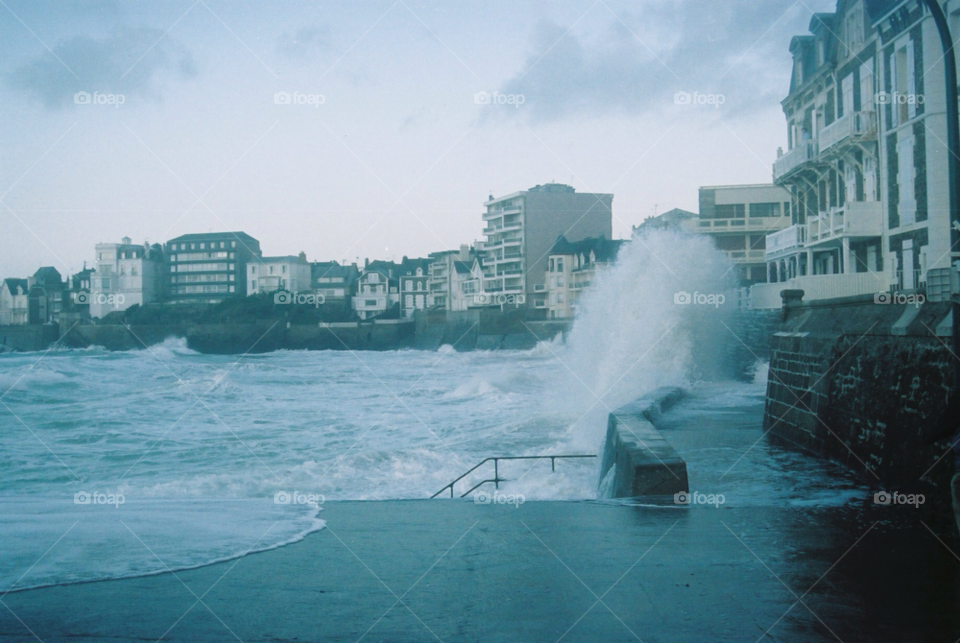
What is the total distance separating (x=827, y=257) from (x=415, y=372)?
94.2 feet

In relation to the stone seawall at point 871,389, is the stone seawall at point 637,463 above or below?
below

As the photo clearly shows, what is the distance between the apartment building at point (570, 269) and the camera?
74375 millimetres

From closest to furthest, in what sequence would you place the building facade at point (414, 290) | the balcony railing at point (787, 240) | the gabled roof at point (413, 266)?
the balcony railing at point (787, 240), the building facade at point (414, 290), the gabled roof at point (413, 266)

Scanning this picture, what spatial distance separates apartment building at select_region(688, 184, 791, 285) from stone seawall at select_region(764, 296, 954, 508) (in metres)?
38.0

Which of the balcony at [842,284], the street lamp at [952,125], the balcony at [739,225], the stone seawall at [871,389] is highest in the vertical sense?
the balcony at [739,225]

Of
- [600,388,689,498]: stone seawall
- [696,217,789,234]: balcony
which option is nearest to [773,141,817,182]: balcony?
[600,388,689,498]: stone seawall

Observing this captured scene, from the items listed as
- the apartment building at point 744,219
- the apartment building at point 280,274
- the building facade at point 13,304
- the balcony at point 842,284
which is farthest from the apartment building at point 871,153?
the apartment building at point 280,274

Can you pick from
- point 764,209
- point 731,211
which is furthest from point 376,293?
point 764,209

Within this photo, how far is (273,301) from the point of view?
3369 inches

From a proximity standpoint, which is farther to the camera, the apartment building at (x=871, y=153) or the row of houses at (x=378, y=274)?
the row of houses at (x=378, y=274)

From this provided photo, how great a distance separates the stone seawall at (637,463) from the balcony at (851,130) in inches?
558

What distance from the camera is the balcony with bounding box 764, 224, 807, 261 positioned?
88.2 feet

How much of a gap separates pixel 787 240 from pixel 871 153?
22.6 feet

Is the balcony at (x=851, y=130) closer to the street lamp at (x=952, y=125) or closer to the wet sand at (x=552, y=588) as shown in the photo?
the street lamp at (x=952, y=125)
